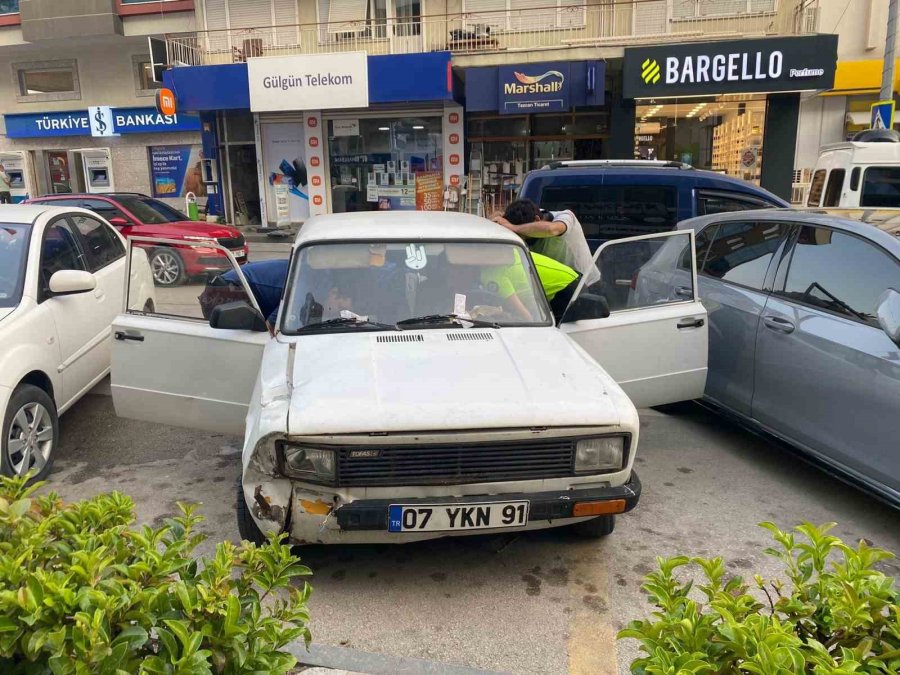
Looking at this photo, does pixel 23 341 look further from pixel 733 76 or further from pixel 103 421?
pixel 733 76

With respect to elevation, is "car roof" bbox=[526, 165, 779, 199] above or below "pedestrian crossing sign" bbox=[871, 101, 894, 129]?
below

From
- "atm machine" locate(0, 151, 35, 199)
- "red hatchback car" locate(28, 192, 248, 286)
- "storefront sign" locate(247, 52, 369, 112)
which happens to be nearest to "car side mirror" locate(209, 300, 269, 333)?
"red hatchback car" locate(28, 192, 248, 286)

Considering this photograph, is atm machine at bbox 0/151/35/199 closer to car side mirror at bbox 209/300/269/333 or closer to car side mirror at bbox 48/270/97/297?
car side mirror at bbox 48/270/97/297

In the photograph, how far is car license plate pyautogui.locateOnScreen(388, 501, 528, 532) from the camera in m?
3.14

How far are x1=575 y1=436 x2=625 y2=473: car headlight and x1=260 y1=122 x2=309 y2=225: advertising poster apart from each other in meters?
17.6

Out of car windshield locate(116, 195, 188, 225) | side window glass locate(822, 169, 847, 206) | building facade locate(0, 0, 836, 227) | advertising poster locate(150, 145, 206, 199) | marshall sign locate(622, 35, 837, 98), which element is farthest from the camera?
advertising poster locate(150, 145, 206, 199)

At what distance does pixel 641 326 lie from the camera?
4570 millimetres

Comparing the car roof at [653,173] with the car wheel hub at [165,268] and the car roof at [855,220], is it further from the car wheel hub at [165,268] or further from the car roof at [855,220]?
the car wheel hub at [165,268]

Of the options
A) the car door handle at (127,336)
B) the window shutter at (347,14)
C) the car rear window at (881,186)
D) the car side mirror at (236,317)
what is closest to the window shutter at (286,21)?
the window shutter at (347,14)

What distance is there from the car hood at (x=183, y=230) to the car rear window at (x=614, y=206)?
592cm

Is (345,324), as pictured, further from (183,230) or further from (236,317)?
(183,230)

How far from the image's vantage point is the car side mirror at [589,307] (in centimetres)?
434

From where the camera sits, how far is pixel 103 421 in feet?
19.3

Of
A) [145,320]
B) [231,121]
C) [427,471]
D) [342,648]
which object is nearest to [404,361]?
[427,471]
